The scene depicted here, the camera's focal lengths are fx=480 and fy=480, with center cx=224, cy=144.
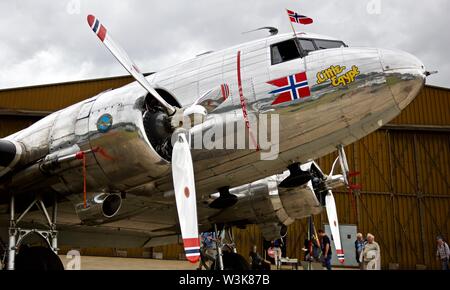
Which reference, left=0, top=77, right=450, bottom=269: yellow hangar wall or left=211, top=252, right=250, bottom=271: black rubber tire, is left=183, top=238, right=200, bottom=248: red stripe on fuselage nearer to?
left=211, top=252, right=250, bottom=271: black rubber tire

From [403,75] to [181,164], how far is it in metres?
3.48

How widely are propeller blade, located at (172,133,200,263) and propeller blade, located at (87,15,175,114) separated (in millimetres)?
656

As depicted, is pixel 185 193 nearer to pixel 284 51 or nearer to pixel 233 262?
pixel 284 51

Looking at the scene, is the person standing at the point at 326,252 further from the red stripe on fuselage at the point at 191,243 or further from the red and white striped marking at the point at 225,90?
the red stripe on fuselage at the point at 191,243

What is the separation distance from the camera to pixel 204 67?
816cm

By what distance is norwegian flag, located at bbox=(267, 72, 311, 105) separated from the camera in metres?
7.32

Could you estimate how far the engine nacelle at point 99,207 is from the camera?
7652mm

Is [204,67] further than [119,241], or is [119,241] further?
[119,241]

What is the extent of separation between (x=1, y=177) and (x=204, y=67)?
12.7 feet

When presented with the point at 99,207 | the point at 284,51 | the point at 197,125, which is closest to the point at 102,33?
the point at 197,125

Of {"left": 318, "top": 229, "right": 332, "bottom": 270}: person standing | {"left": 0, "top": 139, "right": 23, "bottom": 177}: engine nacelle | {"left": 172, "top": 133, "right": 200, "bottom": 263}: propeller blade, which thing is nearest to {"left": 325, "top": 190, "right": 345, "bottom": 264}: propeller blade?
{"left": 318, "top": 229, "right": 332, "bottom": 270}: person standing

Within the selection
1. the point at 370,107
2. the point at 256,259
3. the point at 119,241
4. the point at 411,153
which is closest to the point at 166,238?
the point at 119,241

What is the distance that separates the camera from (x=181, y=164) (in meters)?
6.87
